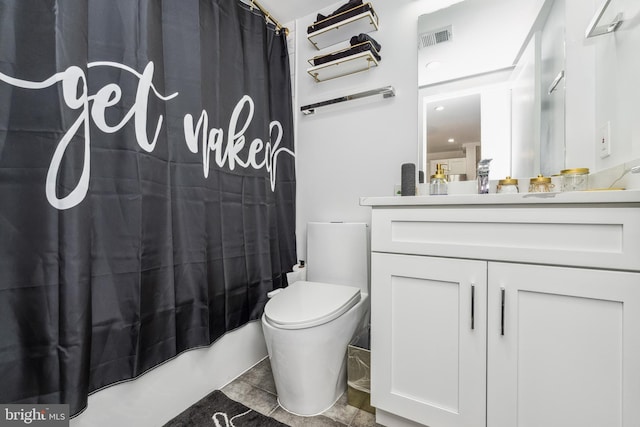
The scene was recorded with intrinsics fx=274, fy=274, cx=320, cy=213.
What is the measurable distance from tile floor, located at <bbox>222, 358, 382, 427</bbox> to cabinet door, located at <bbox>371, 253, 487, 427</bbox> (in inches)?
6.9

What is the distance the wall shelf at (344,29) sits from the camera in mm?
1575

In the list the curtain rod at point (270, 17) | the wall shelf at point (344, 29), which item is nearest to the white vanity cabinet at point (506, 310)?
the wall shelf at point (344, 29)

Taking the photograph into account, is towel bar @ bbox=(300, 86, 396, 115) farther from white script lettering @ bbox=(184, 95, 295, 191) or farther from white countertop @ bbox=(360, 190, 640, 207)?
white countertop @ bbox=(360, 190, 640, 207)

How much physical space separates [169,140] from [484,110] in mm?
1453

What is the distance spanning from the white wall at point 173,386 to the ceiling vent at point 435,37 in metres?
1.82

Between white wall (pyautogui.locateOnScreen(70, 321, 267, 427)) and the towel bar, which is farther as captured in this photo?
the towel bar

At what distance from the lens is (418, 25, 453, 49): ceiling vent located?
1452 mm

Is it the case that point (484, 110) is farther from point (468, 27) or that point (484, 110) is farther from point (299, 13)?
point (299, 13)

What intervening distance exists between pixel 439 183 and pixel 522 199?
1.72 ft

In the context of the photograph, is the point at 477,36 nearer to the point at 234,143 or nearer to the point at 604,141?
the point at 604,141

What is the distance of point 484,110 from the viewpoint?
1350 millimetres
